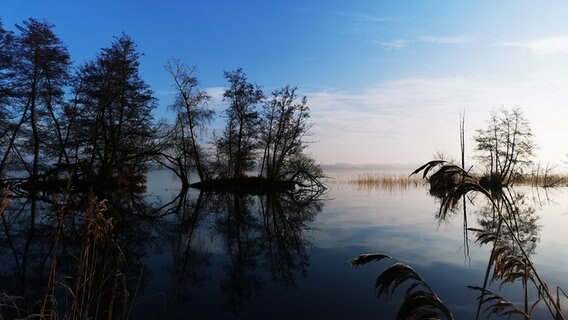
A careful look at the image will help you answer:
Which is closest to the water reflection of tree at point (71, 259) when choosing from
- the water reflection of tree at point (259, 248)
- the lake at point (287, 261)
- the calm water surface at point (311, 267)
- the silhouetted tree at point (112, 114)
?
the lake at point (287, 261)

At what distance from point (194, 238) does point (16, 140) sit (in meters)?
24.9

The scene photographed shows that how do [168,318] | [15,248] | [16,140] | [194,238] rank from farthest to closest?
[16,140]
[194,238]
[15,248]
[168,318]

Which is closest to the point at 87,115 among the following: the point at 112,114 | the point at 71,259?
the point at 112,114

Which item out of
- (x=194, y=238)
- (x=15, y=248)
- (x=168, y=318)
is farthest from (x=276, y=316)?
(x=15, y=248)

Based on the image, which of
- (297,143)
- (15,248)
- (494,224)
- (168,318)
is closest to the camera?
(168,318)

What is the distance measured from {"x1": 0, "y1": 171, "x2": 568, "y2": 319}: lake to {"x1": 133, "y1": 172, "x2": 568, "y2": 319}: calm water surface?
0.02 m

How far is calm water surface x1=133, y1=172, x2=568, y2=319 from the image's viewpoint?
6484 millimetres

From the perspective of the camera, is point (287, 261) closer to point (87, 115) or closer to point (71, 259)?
point (71, 259)

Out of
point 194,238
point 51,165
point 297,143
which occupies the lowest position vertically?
point 194,238

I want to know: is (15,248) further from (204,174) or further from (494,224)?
(204,174)

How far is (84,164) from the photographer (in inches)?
1229

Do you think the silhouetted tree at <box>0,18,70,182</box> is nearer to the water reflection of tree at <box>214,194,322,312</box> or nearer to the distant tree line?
the distant tree line

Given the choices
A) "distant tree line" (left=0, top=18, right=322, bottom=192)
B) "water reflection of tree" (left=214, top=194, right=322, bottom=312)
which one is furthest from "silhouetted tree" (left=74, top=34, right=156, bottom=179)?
"water reflection of tree" (left=214, top=194, right=322, bottom=312)

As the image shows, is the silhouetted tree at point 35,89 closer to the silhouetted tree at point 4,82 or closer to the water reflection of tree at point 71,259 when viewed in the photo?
the silhouetted tree at point 4,82
